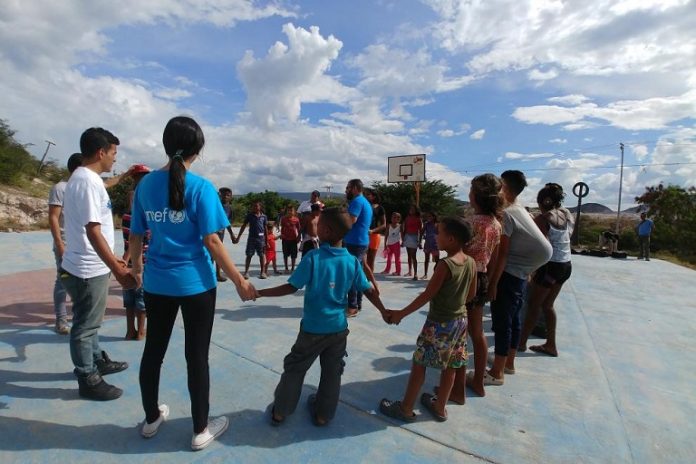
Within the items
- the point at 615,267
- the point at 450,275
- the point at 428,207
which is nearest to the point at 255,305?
the point at 450,275

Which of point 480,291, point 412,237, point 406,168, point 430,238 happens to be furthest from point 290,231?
point 406,168

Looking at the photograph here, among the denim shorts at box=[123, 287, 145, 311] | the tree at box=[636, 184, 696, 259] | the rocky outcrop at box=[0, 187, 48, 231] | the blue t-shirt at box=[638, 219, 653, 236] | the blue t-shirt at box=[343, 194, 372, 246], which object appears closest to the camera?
the denim shorts at box=[123, 287, 145, 311]

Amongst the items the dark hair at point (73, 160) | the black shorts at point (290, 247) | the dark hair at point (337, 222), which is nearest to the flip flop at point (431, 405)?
the dark hair at point (337, 222)

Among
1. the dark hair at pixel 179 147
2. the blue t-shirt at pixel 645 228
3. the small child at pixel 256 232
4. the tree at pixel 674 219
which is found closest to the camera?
the dark hair at pixel 179 147

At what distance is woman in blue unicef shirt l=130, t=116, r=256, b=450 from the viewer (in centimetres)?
206

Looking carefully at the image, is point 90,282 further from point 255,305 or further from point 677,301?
point 677,301

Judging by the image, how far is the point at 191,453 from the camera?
221cm

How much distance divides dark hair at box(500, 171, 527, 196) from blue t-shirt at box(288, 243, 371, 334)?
5.65 feet

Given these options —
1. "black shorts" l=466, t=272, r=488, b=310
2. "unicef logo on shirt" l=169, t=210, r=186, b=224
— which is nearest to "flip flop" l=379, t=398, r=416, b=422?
"black shorts" l=466, t=272, r=488, b=310

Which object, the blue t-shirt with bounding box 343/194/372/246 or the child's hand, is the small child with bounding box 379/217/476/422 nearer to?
the child's hand

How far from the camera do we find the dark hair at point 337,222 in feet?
7.95

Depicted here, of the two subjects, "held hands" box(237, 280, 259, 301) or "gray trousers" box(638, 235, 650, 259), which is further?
"gray trousers" box(638, 235, 650, 259)

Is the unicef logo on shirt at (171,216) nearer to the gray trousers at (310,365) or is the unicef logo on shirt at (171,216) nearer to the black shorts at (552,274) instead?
the gray trousers at (310,365)

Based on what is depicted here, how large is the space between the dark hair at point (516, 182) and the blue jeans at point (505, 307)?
730 mm
